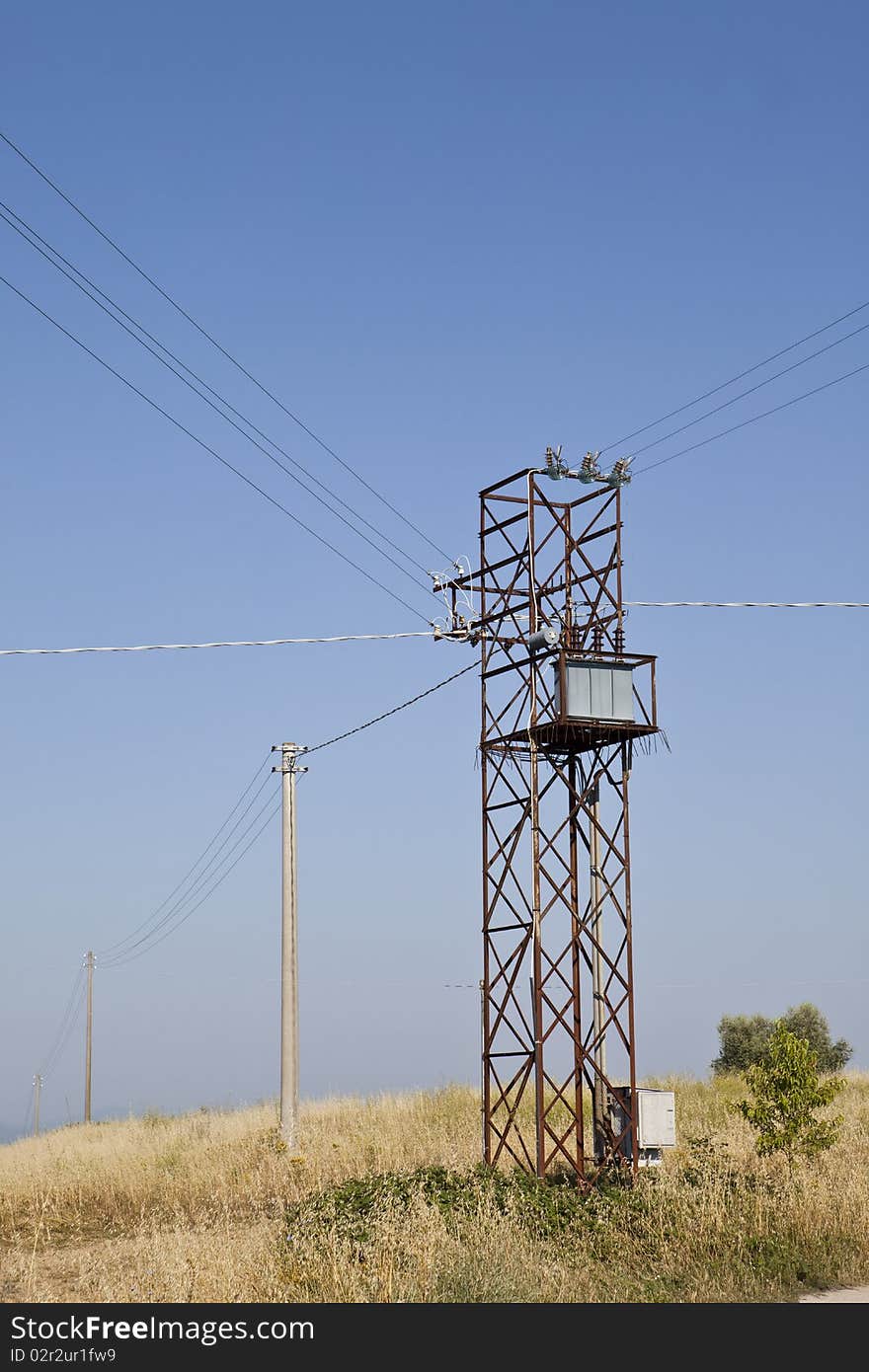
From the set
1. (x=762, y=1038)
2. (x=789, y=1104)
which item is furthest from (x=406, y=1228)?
(x=762, y=1038)

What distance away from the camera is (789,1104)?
68.3 ft

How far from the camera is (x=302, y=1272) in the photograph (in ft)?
43.9

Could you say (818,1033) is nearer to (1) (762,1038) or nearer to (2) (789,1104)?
(1) (762,1038)

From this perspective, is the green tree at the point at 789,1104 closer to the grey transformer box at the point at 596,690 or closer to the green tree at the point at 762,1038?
the grey transformer box at the point at 596,690

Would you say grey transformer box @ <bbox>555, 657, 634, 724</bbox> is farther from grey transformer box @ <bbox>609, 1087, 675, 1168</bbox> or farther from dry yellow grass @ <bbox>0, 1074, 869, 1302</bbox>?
dry yellow grass @ <bbox>0, 1074, 869, 1302</bbox>

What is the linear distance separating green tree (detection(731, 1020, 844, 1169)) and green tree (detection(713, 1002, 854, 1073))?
30509mm

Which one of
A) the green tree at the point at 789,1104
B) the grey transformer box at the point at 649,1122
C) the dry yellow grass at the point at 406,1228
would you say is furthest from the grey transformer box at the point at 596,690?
the dry yellow grass at the point at 406,1228

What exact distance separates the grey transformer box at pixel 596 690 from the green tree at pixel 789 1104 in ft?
17.9

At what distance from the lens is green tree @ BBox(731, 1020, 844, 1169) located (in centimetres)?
2062

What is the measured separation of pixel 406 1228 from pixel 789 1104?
809 centimetres

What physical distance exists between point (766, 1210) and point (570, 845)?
639 cm

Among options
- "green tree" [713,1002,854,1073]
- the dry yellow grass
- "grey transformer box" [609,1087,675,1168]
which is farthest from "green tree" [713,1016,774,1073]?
"grey transformer box" [609,1087,675,1168]
